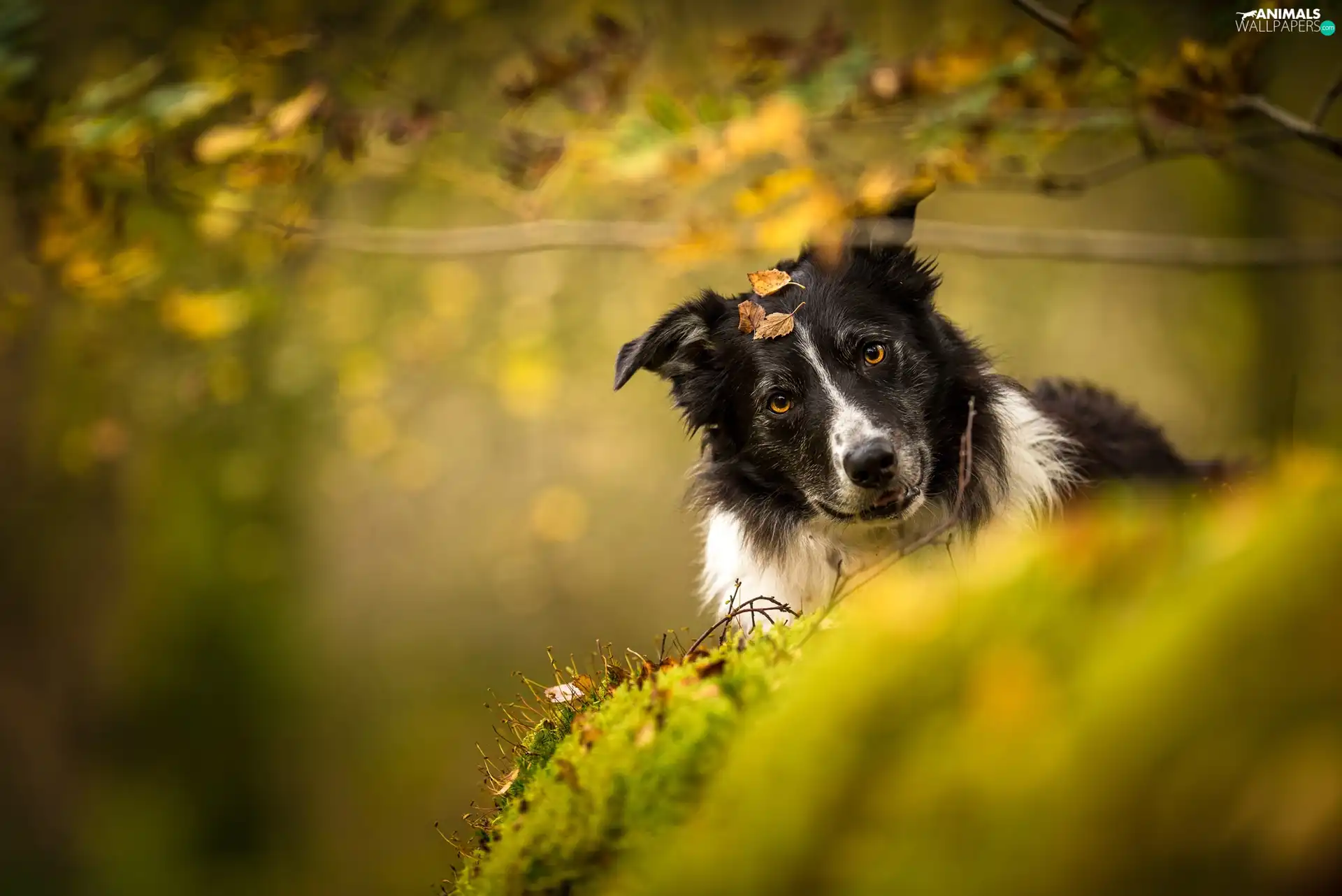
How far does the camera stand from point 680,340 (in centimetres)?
427

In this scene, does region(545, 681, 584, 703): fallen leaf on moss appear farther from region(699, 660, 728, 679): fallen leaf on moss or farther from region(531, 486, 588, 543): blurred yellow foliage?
region(531, 486, 588, 543): blurred yellow foliage

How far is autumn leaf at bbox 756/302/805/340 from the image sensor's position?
394cm

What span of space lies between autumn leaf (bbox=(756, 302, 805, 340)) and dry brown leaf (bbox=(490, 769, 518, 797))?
6.66 ft

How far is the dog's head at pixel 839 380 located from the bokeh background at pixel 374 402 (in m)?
0.60

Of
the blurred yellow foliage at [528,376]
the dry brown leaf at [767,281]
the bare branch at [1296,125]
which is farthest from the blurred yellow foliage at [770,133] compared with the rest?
the blurred yellow foliage at [528,376]

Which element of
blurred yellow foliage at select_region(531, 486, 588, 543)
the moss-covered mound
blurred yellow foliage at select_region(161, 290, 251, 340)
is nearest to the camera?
the moss-covered mound

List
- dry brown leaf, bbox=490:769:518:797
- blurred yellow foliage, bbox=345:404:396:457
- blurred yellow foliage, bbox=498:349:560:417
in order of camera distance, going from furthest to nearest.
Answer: blurred yellow foliage, bbox=345:404:396:457, blurred yellow foliage, bbox=498:349:560:417, dry brown leaf, bbox=490:769:518:797

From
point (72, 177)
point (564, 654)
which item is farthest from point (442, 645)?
point (72, 177)

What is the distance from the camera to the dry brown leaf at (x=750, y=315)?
4.05 m

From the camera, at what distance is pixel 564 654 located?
11742mm

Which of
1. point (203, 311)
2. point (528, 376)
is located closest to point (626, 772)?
point (203, 311)

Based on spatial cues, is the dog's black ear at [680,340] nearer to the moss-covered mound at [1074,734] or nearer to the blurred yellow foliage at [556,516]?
the moss-covered mound at [1074,734]

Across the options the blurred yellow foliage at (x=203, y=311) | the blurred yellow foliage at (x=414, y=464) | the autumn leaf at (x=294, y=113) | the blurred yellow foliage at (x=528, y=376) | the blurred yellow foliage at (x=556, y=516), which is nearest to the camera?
the autumn leaf at (x=294, y=113)

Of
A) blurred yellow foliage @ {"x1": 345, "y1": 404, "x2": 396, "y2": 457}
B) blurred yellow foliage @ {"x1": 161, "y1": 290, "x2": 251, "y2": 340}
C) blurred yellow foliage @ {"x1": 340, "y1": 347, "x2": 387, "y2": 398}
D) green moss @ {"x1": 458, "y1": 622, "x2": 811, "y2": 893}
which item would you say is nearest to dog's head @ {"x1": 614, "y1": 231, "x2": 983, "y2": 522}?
green moss @ {"x1": 458, "y1": 622, "x2": 811, "y2": 893}
